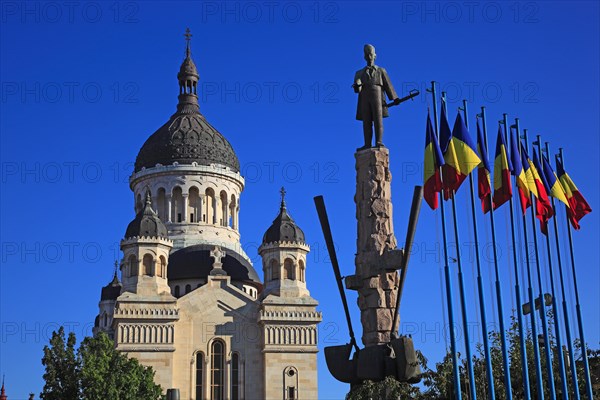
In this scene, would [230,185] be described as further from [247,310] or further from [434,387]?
[434,387]

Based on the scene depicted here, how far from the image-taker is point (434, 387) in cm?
3541

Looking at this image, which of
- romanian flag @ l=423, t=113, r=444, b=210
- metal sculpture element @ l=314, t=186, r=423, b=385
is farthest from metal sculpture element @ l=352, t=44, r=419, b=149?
romanian flag @ l=423, t=113, r=444, b=210

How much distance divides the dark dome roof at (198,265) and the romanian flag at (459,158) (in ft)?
131

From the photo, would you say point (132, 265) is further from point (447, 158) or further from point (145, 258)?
point (447, 158)

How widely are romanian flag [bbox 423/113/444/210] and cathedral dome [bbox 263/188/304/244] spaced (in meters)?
37.0

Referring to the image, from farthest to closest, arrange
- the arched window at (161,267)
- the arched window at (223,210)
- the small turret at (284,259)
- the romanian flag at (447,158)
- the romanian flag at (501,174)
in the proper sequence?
the arched window at (223,210), the small turret at (284,259), the arched window at (161,267), the romanian flag at (501,174), the romanian flag at (447,158)

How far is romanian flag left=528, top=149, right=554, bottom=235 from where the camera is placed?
32375mm

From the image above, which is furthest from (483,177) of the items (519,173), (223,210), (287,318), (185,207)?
(223,210)

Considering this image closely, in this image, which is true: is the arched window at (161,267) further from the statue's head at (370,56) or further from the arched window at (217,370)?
the statue's head at (370,56)

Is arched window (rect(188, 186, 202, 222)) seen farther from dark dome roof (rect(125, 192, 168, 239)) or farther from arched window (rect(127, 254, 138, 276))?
arched window (rect(127, 254, 138, 276))

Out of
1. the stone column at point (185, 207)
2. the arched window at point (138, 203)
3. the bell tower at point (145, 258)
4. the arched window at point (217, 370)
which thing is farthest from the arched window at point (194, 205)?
the arched window at point (217, 370)

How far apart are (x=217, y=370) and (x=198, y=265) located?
26.1 feet

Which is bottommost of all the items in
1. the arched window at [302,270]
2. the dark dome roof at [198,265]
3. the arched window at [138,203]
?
the arched window at [302,270]

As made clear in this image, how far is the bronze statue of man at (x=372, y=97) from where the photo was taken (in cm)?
2298
